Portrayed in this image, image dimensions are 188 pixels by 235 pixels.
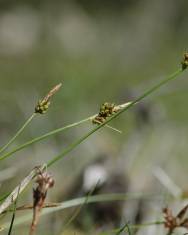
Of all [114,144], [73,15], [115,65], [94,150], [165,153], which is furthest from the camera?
[73,15]

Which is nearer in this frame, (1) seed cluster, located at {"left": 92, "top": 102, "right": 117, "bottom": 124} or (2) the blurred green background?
(1) seed cluster, located at {"left": 92, "top": 102, "right": 117, "bottom": 124}

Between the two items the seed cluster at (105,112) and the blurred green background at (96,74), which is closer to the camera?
the seed cluster at (105,112)

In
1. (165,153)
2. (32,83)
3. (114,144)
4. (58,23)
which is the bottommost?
(165,153)

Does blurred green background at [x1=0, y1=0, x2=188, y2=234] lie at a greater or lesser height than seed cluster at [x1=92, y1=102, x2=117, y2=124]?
greater

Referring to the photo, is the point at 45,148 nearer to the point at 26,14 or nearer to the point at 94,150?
the point at 94,150

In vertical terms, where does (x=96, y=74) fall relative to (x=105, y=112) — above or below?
above

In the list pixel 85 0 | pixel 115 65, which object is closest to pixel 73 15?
pixel 85 0

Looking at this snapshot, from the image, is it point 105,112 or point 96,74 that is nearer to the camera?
point 105,112

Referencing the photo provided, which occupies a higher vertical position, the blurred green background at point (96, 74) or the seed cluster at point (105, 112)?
the blurred green background at point (96, 74)
